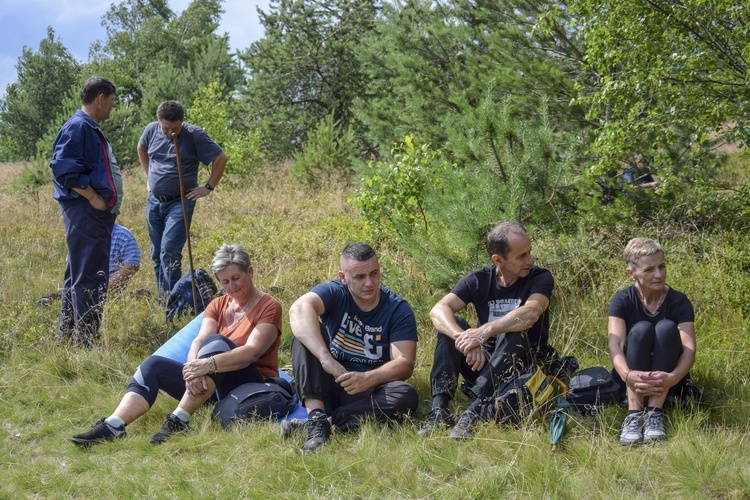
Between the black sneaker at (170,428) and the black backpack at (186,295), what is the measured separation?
6.27 feet

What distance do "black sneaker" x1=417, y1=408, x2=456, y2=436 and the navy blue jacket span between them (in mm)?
3065

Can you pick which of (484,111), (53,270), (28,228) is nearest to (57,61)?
(28,228)

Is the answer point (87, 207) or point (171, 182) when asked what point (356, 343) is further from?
point (171, 182)

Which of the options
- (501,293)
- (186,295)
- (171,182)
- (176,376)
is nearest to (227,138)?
(171,182)

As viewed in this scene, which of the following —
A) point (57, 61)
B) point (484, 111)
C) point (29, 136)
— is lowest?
point (484, 111)

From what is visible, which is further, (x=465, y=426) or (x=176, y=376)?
(x=176, y=376)

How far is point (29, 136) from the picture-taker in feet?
101

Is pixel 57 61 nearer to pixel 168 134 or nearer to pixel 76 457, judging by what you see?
pixel 168 134

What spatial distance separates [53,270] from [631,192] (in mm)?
6159

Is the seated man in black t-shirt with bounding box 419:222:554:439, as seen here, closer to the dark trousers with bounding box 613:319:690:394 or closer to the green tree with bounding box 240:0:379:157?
the dark trousers with bounding box 613:319:690:394

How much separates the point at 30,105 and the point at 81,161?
28.5 meters

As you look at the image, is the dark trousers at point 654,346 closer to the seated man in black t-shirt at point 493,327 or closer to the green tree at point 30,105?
the seated man in black t-shirt at point 493,327

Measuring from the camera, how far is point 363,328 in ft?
14.3

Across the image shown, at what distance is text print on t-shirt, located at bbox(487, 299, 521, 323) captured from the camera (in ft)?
13.9
